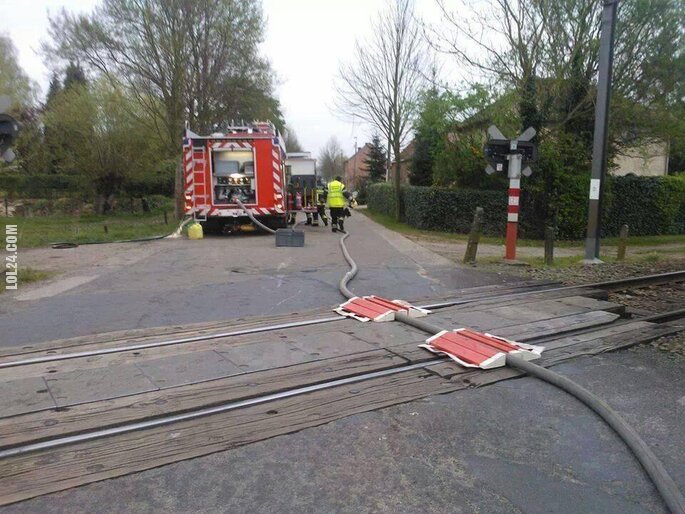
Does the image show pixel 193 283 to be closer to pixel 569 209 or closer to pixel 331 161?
pixel 569 209

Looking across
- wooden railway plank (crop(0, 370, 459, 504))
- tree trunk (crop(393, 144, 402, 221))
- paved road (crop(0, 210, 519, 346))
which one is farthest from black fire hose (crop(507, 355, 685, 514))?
tree trunk (crop(393, 144, 402, 221))

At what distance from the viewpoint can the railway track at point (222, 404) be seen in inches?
126

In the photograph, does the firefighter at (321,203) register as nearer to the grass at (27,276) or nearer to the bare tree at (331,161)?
the grass at (27,276)

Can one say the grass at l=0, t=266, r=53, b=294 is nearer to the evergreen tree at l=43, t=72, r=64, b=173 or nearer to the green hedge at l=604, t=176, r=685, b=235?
the green hedge at l=604, t=176, r=685, b=235

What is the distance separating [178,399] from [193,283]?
5.10 meters

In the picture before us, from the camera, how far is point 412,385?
441 centimetres

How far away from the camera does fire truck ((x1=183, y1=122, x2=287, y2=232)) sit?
54.9ft

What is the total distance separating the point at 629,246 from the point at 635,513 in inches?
766

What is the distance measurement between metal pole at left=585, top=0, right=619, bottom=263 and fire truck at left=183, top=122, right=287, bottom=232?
905cm

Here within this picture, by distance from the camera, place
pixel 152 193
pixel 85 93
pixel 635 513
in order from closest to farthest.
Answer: pixel 635 513, pixel 85 93, pixel 152 193

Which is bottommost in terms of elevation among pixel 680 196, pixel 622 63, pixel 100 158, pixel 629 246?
pixel 629 246

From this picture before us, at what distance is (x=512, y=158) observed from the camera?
1192cm

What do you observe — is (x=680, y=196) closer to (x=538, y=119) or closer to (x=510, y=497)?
(x=538, y=119)

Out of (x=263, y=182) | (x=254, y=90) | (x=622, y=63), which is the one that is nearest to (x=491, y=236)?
(x=622, y=63)
